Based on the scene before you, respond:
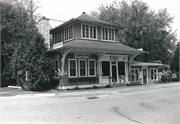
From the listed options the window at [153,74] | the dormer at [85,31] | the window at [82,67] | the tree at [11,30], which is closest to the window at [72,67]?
the window at [82,67]

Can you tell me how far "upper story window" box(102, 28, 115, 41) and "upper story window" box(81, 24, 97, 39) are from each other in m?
1.49

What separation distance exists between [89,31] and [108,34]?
3132 millimetres

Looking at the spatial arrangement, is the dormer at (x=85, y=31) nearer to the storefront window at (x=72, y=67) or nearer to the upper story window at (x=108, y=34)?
the upper story window at (x=108, y=34)

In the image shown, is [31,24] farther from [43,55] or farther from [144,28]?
[144,28]

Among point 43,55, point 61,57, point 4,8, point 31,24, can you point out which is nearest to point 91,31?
point 61,57

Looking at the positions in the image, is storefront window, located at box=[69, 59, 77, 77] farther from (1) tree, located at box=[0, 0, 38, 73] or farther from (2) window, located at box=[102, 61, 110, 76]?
(1) tree, located at box=[0, 0, 38, 73]

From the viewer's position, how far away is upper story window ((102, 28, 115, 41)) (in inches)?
931

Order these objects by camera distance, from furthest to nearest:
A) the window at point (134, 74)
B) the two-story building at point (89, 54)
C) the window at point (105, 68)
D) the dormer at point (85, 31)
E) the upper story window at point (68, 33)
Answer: the window at point (134, 74), the upper story window at point (68, 33), the window at point (105, 68), the dormer at point (85, 31), the two-story building at point (89, 54)

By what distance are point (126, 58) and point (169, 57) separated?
81.6 feet

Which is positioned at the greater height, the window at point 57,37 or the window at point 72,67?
the window at point 57,37

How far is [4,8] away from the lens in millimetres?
25312

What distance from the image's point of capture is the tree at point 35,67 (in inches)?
683

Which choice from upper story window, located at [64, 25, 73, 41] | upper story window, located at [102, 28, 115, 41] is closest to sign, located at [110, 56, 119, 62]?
upper story window, located at [102, 28, 115, 41]

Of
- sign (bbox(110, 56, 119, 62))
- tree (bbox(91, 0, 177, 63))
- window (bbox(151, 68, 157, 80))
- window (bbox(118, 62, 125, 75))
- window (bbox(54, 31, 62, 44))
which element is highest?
tree (bbox(91, 0, 177, 63))
